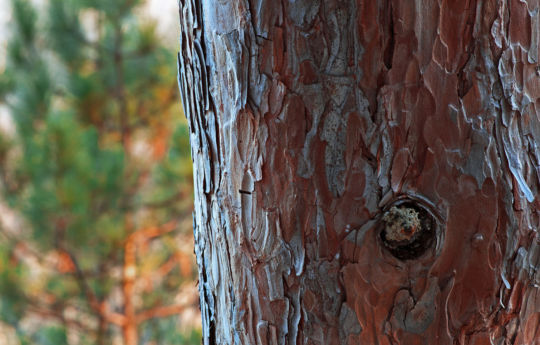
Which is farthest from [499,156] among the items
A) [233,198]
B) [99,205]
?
[99,205]

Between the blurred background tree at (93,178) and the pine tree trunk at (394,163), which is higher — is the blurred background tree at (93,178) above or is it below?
above

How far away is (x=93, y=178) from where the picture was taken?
6.33 ft

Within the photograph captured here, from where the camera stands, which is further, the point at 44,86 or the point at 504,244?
the point at 44,86

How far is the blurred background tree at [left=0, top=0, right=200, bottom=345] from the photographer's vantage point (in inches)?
78.7

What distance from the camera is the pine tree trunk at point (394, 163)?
1.04ft

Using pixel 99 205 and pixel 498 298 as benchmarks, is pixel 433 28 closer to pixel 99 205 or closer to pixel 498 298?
pixel 498 298

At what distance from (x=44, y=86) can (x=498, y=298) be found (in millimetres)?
2385

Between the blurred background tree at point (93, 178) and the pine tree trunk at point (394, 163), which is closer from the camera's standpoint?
the pine tree trunk at point (394, 163)

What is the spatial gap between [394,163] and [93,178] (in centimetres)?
178

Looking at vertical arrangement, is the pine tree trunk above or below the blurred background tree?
below

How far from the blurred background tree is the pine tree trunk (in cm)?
167

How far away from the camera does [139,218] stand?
8.00ft

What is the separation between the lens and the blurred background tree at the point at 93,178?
1998 millimetres

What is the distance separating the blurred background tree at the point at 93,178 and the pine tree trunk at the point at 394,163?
5.49 feet
